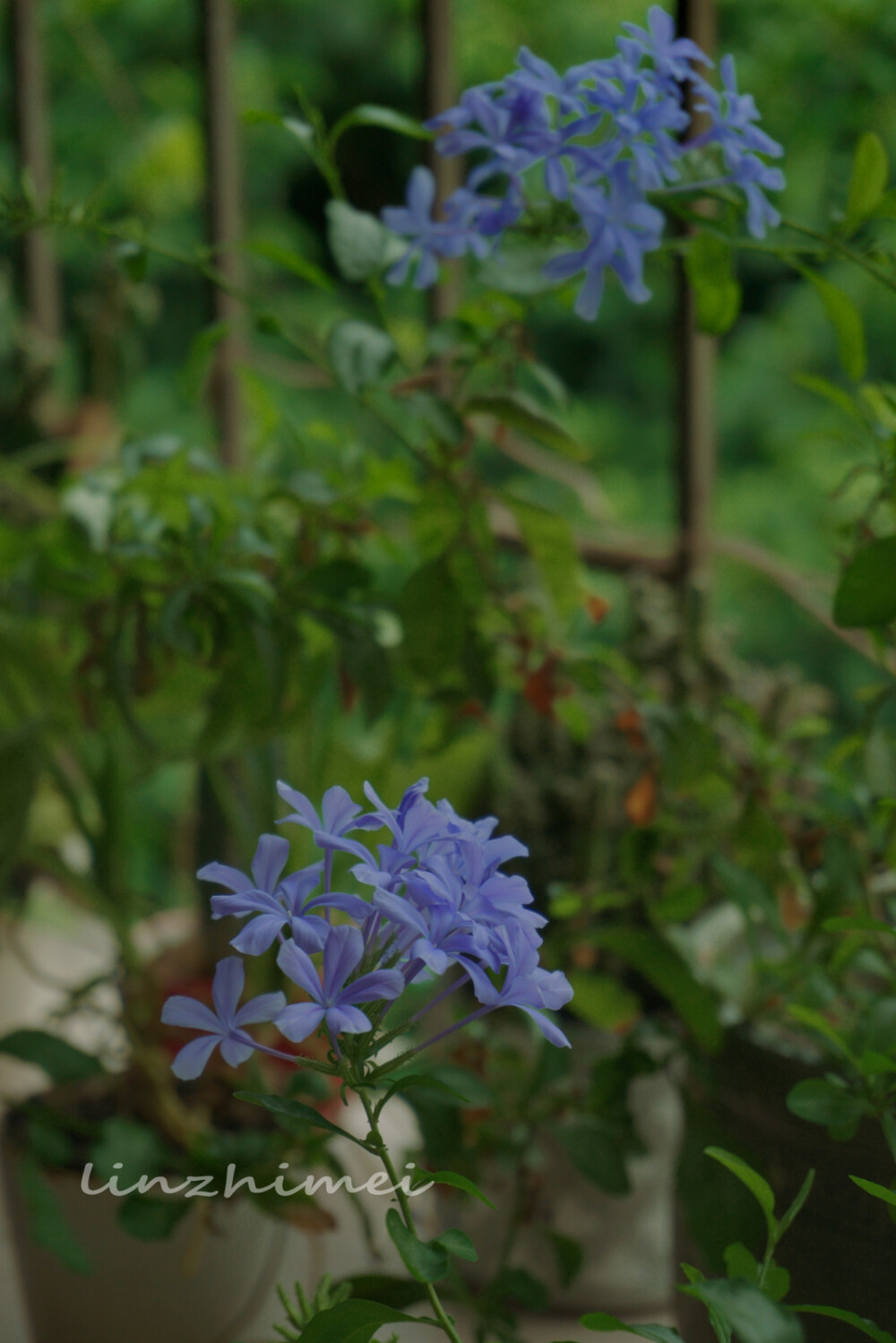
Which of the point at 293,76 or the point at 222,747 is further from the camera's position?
the point at 293,76

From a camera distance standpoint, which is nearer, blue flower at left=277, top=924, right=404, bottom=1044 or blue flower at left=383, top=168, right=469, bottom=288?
blue flower at left=277, top=924, right=404, bottom=1044

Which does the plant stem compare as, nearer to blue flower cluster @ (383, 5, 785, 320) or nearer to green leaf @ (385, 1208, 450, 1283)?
green leaf @ (385, 1208, 450, 1283)

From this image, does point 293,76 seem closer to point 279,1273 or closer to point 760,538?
point 760,538

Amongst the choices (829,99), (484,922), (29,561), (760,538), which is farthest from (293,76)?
(484,922)

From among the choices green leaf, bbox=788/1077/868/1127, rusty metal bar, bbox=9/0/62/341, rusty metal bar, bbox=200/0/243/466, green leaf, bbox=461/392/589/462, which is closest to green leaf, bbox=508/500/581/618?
green leaf, bbox=461/392/589/462

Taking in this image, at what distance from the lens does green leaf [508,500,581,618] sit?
56 cm

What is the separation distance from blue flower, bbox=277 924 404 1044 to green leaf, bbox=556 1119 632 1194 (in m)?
0.28

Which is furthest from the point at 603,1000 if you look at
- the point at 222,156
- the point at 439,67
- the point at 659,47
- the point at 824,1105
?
the point at 222,156

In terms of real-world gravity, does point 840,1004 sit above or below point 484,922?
below

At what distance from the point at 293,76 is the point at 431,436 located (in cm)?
262

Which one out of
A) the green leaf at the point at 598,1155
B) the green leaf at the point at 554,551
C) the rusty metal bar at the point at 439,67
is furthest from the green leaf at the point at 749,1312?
the rusty metal bar at the point at 439,67

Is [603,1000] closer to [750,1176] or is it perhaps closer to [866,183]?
[750,1176]

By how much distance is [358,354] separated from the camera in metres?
0.51

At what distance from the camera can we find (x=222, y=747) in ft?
2.06
